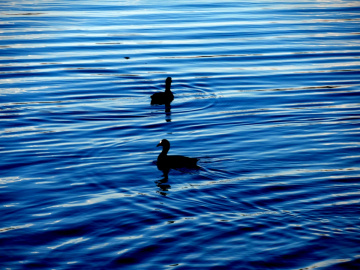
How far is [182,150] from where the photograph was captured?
1473 centimetres

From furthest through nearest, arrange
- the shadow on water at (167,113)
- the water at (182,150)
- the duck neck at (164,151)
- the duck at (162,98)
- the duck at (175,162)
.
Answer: the duck at (162,98), the shadow on water at (167,113), the duck neck at (164,151), the duck at (175,162), the water at (182,150)

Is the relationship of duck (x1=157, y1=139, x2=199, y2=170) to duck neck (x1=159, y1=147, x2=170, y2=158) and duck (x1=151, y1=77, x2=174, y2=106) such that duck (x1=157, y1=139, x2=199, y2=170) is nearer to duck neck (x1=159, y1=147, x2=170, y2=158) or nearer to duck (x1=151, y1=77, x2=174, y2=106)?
duck neck (x1=159, y1=147, x2=170, y2=158)

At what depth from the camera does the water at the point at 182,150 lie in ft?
32.0

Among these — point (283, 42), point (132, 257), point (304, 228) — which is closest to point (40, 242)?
point (132, 257)

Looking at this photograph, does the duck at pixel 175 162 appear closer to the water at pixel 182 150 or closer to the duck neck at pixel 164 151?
the duck neck at pixel 164 151

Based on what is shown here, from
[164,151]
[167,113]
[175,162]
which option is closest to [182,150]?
[164,151]

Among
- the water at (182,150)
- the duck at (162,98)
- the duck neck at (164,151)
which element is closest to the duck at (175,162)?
the duck neck at (164,151)

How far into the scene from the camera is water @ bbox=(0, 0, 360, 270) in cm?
977

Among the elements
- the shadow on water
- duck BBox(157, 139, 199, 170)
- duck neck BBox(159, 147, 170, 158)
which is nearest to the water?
the shadow on water

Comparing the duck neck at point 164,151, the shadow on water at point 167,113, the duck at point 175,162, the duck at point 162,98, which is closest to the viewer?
the duck at point 175,162

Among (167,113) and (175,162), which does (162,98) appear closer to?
(167,113)

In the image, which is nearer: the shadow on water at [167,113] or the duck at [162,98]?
Answer: the shadow on water at [167,113]

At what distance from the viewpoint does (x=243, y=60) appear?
26219mm

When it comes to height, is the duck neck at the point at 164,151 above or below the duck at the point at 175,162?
above
